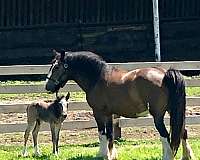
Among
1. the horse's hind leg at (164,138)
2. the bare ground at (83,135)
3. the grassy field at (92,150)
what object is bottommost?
the bare ground at (83,135)

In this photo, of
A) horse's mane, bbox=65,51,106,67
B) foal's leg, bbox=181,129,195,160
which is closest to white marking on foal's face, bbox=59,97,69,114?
horse's mane, bbox=65,51,106,67

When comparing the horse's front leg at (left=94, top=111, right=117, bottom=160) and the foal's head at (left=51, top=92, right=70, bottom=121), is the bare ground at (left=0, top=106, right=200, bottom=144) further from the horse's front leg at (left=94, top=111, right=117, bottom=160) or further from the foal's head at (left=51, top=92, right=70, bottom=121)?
the horse's front leg at (left=94, top=111, right=117, bottom=160)

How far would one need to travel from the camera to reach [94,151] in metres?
11.7

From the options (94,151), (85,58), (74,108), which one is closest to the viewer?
(85,58)

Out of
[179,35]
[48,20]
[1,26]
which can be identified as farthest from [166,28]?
[1,26]

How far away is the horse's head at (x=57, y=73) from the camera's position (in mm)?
11109

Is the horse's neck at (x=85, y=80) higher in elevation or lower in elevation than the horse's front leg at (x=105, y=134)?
higher

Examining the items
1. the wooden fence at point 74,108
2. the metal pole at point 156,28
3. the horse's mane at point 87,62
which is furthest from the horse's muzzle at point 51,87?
→ the metal pole at point 156,28

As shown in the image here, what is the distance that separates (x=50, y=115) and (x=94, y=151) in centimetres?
91

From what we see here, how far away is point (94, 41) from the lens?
21422 mm

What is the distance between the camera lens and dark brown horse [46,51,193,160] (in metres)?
9.99

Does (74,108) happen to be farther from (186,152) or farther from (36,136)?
(186,152)

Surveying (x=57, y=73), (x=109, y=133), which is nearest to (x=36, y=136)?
(x=57, y=73)

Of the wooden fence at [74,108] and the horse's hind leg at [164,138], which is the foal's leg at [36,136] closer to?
the wooden fence at [74,108]
